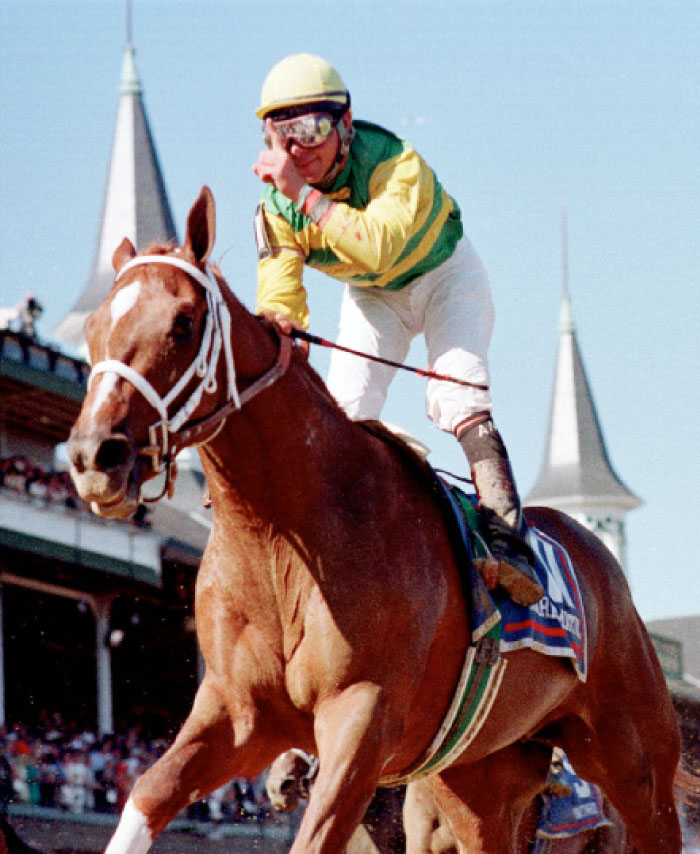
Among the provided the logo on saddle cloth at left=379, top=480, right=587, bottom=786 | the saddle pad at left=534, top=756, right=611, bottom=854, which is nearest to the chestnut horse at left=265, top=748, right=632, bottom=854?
the saddle pad at left=534, top=756, right=611, bottom=854

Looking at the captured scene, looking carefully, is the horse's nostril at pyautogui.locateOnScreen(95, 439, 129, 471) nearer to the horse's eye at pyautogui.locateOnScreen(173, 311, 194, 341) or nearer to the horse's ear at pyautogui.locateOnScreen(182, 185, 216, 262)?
the horse's eye at pyautogui.locateOnScreen(173, 311, 194, 341)

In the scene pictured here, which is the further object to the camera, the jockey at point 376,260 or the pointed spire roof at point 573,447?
the pointed spire roof at point 573,447

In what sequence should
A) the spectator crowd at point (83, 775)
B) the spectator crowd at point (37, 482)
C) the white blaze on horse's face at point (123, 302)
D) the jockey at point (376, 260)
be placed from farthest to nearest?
1. the spectator crowd at point (37, 482)
2. the spectator crowd at point (83, 775)
3. the jockey at point (376, 260)
4. the white blaze on horse's face at point (123, 302)

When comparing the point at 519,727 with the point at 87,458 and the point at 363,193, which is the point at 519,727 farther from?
the point at 87,458

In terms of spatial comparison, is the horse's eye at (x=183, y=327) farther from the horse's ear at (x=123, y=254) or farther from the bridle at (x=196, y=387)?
the horse's ear at (x=123, y=254)

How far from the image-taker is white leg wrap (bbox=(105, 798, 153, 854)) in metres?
5.44

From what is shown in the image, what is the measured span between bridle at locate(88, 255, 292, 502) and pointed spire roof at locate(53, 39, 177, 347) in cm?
4181

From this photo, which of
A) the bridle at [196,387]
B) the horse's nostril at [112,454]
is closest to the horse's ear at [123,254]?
the bridle at [196,387]

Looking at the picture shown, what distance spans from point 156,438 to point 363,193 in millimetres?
1769

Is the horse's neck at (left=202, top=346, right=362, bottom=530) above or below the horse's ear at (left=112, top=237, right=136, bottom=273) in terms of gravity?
below

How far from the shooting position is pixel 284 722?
223 inches

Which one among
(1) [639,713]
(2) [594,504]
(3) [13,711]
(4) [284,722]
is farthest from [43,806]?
(2) [594,504]

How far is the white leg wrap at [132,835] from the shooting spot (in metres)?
5.44

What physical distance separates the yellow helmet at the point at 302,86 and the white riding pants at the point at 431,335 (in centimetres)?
84
